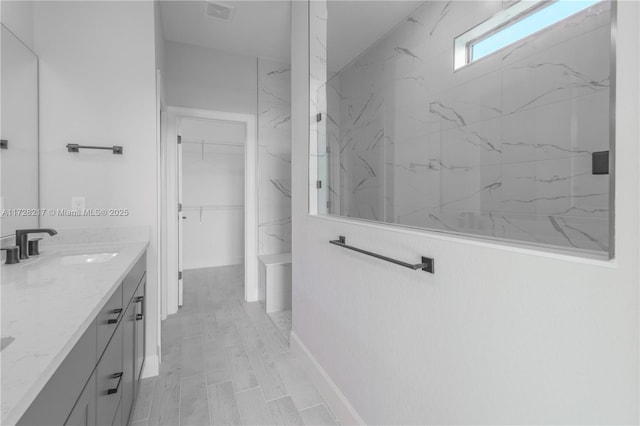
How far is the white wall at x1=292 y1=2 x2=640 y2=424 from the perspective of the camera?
531 mm

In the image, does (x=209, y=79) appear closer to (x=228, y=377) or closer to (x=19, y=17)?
(x=19, y=17)

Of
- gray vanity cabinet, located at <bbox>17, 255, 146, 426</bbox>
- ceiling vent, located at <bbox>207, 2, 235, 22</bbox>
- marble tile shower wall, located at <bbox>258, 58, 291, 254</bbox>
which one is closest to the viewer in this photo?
gray vanity cabinet, located at <bbox>17, 255, 146, 426</bbox>

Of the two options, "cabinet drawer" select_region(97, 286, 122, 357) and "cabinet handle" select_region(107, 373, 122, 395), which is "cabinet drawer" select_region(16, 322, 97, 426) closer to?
"cabinet drawer" select_region(97, 286, 122, 357)

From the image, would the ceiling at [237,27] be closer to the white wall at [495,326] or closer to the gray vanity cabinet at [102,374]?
the white wall at [495,326]

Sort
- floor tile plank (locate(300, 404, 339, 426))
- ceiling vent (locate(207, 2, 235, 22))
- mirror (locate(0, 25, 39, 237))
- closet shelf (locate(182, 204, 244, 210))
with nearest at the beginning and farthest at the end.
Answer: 1. mirror (locate(0, 25, 39, 237))
2. floor tile plank (locate(300, 404, 339, 426))
3. ceiling vent (locate(207, 2, 235, 22))
4. closet shelf (locate(182, 204, 244, 210))

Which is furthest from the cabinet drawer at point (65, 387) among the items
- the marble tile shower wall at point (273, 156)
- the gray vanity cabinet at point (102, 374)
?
the marble tile shower wall at point (273, 156)

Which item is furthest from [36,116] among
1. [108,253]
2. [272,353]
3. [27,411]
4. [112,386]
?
[272,353]

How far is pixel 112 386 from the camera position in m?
1.03

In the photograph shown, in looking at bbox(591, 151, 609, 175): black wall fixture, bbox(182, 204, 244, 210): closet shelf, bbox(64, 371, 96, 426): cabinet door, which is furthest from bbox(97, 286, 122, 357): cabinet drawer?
bbox(182, 204, 244, 210): closet shelf

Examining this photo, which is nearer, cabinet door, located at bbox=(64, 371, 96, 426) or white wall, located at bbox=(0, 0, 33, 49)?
cabinet door, located at bbox=(64, 371, 96, 426)

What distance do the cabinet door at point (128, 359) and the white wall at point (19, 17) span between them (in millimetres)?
1481

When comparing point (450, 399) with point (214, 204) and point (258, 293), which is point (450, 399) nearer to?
point (258, 293)

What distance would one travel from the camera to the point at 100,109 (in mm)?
1793

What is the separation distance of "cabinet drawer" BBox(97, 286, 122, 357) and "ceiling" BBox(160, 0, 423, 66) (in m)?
1.65
